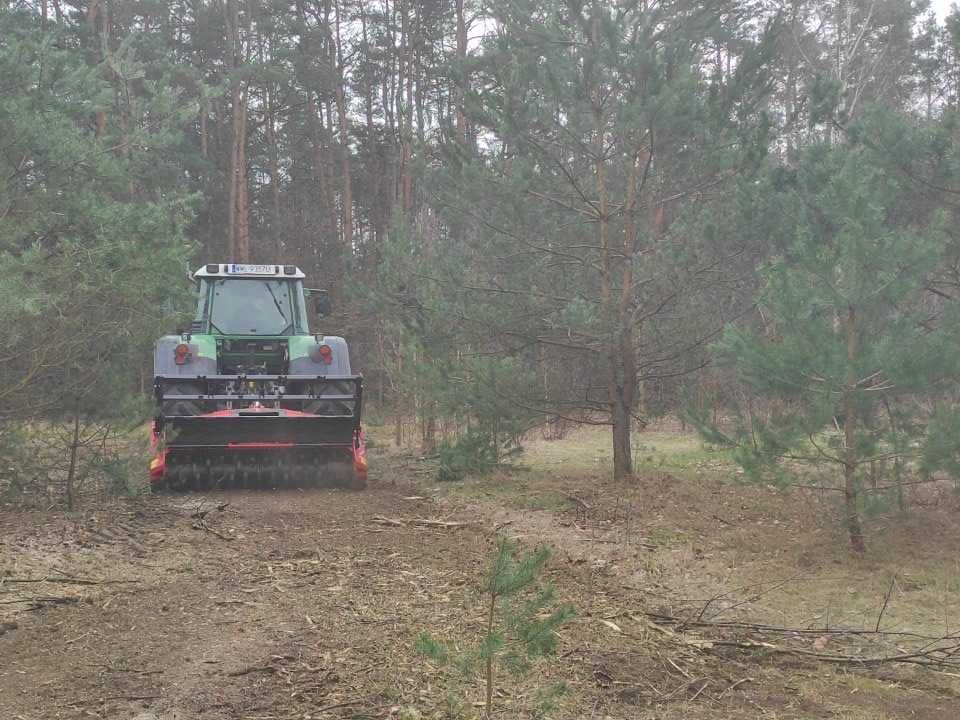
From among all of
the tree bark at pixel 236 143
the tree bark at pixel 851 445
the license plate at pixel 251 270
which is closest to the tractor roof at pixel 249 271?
the license plate at pixel 251 270

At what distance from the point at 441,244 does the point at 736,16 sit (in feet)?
18.1

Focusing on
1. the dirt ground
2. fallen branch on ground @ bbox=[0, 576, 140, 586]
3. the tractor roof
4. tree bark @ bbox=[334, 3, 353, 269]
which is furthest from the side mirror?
tree bark @ bbox=[334, 3, 353, 269]

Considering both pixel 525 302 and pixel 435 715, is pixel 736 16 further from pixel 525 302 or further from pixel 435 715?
pixel 435 715

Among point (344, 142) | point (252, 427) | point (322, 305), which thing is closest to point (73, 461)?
point (252, 427)

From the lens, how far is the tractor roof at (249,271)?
11.4 metres

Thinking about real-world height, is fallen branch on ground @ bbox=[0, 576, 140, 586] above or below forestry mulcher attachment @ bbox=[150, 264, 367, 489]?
below

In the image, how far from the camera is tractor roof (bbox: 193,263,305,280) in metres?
11.4

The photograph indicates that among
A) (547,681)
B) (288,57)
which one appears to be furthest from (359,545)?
(288,57)

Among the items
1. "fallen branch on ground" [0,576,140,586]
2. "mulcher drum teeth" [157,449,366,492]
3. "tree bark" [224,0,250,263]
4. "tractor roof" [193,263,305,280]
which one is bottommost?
"fallen branch on ground" [0,576,140,586]

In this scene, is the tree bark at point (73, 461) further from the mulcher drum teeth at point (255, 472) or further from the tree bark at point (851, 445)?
the tree bark at point (851, 445)

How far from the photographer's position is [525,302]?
416 inches

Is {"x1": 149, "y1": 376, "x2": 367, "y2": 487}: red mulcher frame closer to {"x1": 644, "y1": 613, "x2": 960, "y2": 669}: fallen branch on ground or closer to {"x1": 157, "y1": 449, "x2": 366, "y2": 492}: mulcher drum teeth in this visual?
{"x1": 157, "y1": 449, "x2": 366, "y2": 492}: mulcher drum teeth

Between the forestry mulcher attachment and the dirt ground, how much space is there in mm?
468

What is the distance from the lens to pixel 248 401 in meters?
9.80
